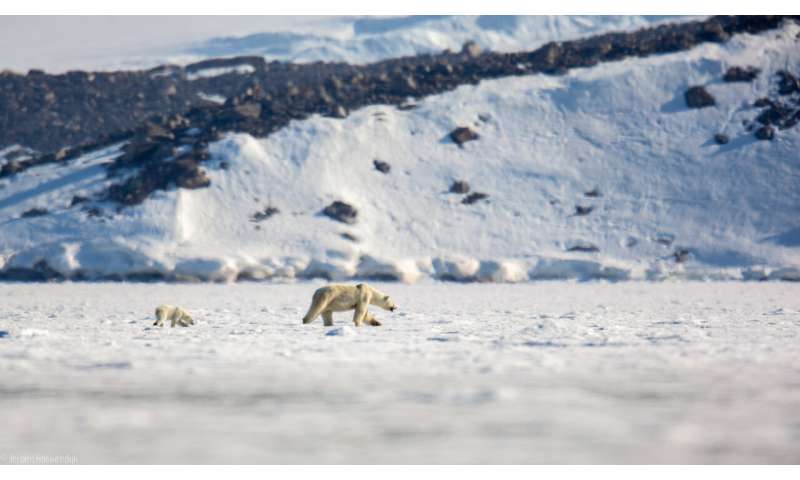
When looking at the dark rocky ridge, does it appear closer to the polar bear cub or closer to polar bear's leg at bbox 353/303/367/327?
the polar bear cub

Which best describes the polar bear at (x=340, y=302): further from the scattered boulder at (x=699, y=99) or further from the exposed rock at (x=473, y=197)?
the scattered boulder at (x=699, y=99)

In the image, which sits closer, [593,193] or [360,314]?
[360,314]

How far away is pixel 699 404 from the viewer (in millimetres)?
8258

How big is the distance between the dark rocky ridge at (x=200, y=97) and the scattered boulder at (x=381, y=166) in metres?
4.31

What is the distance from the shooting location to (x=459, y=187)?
42844 millimetres

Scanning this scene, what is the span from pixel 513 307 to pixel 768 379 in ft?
41.2

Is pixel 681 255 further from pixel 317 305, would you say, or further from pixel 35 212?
pixel 35 212

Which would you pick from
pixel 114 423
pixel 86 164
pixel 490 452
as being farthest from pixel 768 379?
pixel 86 164

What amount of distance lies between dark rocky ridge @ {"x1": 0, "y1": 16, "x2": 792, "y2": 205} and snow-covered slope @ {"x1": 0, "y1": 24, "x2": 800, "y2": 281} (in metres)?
1.40

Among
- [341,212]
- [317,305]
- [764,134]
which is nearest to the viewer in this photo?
[317,305]

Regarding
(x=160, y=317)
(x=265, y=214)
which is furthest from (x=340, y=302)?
(x=265, y=214)

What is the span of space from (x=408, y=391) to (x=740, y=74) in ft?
147

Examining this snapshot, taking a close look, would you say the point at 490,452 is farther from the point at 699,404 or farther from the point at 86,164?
the point at 86,164

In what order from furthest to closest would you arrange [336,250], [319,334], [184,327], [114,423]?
[336,250] < [184,327] < [319,334] < [114,423]
